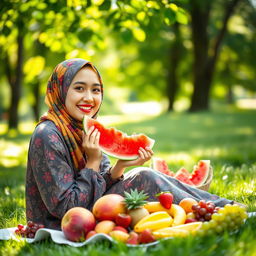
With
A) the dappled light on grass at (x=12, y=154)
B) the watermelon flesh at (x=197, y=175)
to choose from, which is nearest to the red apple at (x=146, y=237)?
the watermelon flesh at (x=197, y=175)

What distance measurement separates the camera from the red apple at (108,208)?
292 cm

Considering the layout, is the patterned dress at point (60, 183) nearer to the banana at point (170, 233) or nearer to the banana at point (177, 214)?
the banana at point (177, 214)

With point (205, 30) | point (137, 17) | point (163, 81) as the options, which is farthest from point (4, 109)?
point (137, 17)

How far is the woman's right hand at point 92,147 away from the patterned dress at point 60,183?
0.09 m

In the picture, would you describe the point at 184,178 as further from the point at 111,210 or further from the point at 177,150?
the point at 177,150

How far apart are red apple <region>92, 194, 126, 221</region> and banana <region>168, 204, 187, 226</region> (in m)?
0.42

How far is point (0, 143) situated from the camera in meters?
12.6

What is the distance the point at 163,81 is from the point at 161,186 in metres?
26.0

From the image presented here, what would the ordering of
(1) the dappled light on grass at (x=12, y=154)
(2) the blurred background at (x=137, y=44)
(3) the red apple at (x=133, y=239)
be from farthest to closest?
(1) the dappled light on grass at (x=12, y=154) < (2) the blurred background at (x=137, y=44) < (3) the red apple at (x=133, y=239)

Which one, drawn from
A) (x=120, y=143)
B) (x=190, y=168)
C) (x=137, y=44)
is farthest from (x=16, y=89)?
(x=120, y=143)

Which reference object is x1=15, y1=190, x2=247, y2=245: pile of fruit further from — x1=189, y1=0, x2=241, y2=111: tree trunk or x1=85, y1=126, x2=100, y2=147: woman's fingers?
x1=189, y1=0, x2=241, y2=111: tree trunk

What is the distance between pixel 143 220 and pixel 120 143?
1.16 metres

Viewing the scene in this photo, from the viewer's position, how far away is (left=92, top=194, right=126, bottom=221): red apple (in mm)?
2918

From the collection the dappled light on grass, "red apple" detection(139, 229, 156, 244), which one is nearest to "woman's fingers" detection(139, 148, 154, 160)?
"red apple" detection(139, 229, 156, 244)
